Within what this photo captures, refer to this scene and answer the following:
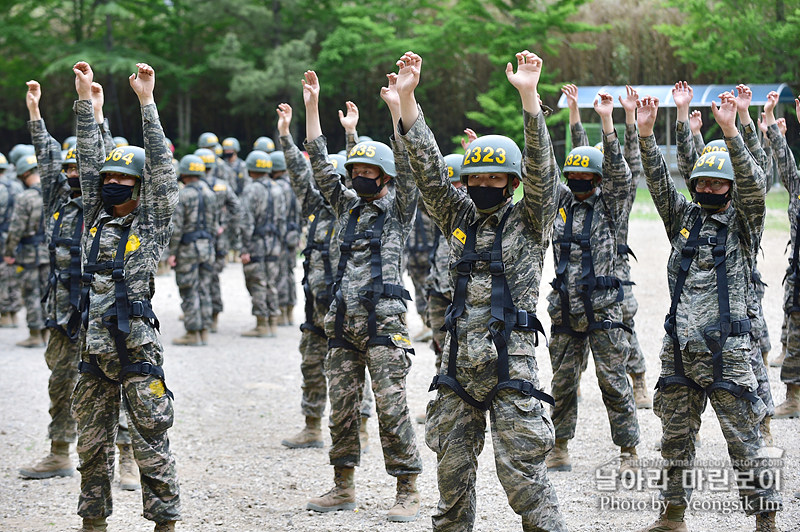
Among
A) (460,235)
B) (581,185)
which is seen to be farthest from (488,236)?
(581,185)

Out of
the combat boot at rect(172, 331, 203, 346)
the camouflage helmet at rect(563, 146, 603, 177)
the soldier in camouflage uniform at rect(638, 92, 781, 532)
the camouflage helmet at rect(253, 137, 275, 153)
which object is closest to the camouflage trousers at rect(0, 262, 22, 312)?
the combat boot at rect(172, 331, 203, 346)

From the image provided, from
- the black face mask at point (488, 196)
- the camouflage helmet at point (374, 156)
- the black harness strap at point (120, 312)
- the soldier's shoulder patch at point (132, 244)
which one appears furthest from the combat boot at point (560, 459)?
the soldier's shoulder patch at point (132, 244)

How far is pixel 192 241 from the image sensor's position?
1300cm

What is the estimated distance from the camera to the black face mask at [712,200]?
5.85 meters

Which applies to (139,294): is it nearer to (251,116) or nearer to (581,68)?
(581,68)

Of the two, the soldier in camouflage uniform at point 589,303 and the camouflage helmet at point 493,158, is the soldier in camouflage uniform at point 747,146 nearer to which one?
the soldier in camouflage uniform at point 589,303

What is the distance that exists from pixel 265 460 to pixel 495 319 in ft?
12.5

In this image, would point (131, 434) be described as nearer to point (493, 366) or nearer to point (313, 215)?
point (493, 366)

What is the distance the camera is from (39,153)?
7461mm

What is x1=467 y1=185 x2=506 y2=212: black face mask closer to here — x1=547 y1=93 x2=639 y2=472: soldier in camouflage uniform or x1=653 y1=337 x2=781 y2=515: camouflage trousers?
x1=653 y1=337 x2=781 y2=515: camouflage trousers

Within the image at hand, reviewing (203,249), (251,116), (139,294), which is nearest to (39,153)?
(139,294)

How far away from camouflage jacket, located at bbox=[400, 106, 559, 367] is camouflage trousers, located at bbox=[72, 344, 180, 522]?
1.92m

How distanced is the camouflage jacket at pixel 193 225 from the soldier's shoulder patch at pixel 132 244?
734 cm

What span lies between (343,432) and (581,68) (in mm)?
23587
